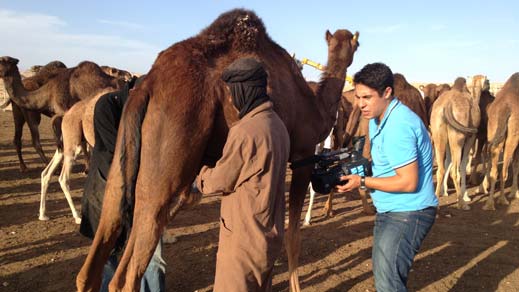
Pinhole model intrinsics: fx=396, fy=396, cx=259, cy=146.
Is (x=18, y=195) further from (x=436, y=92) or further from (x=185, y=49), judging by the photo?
(x=436, y=92)

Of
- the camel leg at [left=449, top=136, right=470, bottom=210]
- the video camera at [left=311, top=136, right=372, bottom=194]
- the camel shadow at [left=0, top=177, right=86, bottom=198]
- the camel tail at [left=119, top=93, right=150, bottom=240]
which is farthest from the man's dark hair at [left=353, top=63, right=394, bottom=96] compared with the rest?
the camel shadow at [left=0, top=177, right=86, bottom=198]

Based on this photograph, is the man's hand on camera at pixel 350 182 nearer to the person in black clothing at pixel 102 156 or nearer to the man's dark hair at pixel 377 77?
the man's dark hair at pixel 377 77

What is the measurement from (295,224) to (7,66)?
7756 mm

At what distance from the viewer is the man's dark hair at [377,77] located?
2.81 meters

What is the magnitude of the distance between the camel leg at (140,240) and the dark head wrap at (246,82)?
110 centimetres

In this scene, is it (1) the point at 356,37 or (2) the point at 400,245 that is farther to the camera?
(1) the point at 356,37

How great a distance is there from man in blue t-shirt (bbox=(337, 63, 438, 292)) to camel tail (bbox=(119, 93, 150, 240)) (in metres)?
1.58

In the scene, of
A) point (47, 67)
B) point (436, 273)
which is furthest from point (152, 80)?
point (47, 67)

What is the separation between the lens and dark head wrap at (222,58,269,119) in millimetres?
2238

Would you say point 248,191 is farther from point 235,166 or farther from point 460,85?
point 460,85

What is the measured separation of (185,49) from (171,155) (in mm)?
938

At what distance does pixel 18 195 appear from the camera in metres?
8.41

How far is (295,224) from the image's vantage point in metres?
4.54

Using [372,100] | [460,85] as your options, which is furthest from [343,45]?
[460,85]
